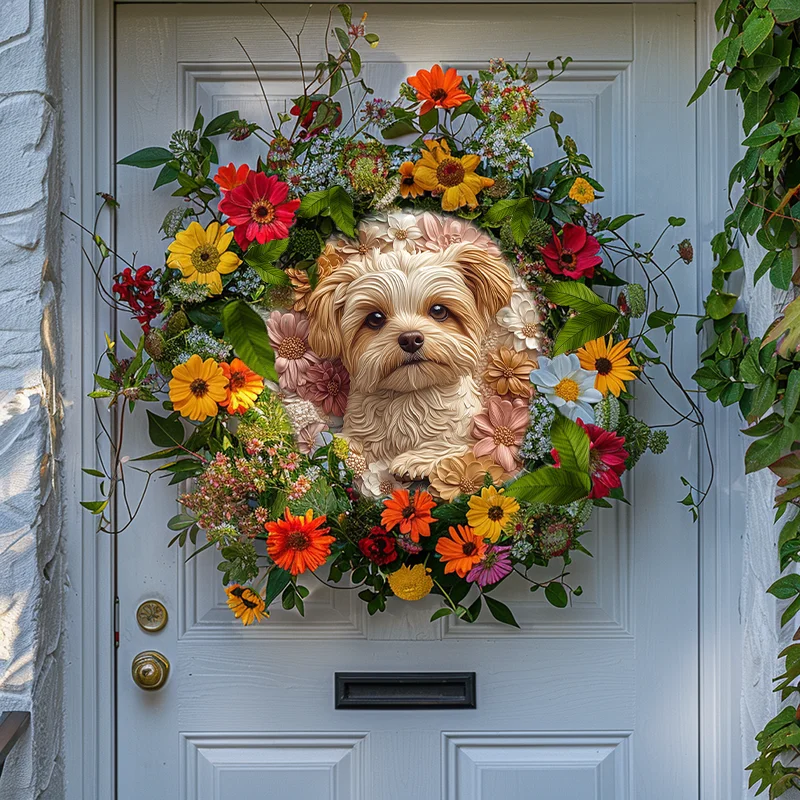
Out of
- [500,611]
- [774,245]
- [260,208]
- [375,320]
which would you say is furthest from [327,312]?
[774,245]

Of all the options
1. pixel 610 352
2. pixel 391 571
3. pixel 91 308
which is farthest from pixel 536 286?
pixel 91 308

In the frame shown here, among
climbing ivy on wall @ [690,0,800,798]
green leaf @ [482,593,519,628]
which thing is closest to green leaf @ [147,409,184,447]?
green leaf @ [482,593,519,628]

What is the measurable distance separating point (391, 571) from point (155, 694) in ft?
1.55

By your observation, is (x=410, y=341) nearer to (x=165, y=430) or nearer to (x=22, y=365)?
(x=165, y=430)

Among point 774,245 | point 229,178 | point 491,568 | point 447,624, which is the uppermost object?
point 229,178

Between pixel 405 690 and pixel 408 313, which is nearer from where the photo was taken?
pixel 408 313

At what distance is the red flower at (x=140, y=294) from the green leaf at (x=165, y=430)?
138mm

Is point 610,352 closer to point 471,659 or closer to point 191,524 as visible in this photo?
point 471,659

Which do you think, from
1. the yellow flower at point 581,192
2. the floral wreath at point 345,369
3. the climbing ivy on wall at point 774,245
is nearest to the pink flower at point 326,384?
the floral wreath at point 345,369

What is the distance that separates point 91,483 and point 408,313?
0.59 metres

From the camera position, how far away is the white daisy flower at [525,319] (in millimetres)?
1263

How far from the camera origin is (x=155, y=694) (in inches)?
54.2

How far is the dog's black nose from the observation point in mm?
1229

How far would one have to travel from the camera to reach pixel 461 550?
3.99 feet
